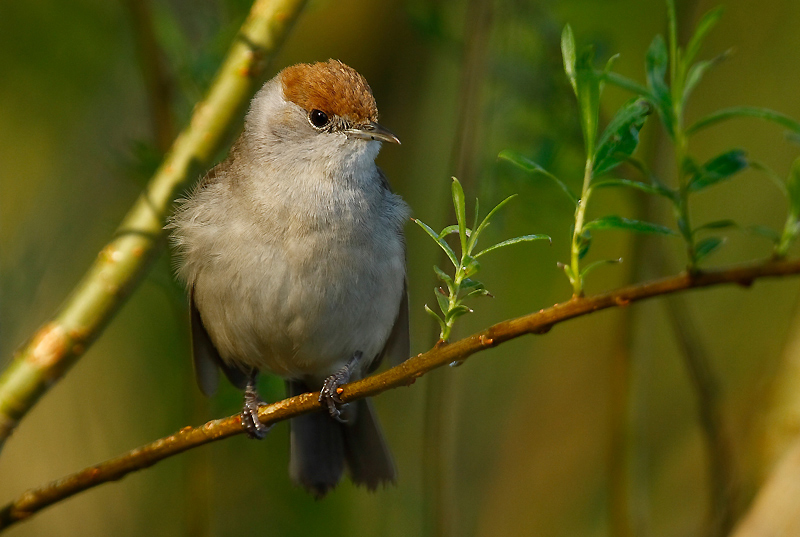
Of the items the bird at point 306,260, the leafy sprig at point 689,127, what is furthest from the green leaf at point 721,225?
the bird at point 306,260

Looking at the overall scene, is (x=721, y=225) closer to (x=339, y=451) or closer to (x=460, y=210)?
(x=460, y=210)

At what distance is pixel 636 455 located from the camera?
3.45 m

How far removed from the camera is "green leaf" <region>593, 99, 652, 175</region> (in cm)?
152

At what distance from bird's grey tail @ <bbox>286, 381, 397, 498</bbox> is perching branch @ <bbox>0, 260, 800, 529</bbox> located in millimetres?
1522

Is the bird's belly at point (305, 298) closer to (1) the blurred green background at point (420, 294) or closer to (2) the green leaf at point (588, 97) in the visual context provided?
(1) the blurred green background at point (420, 294)

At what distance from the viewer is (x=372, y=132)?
11.3 feet

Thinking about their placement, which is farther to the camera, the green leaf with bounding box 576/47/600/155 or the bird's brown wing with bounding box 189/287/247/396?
the bird's brown wing with bounding box 189/287/247/396

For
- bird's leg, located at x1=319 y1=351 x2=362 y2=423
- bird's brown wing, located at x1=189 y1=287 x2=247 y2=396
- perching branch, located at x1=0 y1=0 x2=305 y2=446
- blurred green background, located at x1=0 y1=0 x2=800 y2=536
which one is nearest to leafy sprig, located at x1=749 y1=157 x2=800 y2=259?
bird's leg, located at x1=319 y1=351 x2=362 y2=423

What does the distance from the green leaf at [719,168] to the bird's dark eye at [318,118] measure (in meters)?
2.37

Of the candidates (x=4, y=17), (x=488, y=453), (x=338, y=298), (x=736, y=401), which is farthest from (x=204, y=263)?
(x=736, y=401)

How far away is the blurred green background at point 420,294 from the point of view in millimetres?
3695

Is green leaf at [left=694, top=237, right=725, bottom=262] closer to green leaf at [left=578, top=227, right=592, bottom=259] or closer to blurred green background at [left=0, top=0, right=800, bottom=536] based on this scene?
green leaf at [left=578, top=227, right=592, bottom=259]

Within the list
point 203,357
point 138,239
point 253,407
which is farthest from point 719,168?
point 203,357

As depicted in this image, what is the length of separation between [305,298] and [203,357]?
75cm
